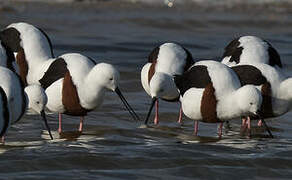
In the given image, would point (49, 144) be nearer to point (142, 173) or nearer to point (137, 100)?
point (142, 173)

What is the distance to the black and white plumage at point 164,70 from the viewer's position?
10945 millimetres

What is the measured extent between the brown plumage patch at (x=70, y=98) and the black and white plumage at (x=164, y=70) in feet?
2.93

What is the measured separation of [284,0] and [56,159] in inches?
691

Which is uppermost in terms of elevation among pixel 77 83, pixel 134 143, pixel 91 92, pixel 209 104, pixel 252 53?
pixel 252 53

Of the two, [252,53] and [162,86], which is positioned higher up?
[252,53]

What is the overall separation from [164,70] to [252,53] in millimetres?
1221

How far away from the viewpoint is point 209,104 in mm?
10117

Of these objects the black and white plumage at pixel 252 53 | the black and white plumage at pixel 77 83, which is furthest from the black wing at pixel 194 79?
the black and white plumage at pixel 252 53

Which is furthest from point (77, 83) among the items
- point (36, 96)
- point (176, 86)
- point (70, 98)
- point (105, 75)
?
point (176, 86)

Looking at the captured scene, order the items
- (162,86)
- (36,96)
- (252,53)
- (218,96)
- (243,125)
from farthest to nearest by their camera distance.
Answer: (252,53) < (243,125) < (162,86) < (218,96) < (36,96)

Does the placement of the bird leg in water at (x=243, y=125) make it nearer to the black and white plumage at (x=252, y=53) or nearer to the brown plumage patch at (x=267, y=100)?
the brown plumage patch at (x=267, y=100)

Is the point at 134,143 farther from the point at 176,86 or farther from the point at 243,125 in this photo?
the point at 243,125

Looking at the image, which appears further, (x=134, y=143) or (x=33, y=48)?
(x=33, y=48)

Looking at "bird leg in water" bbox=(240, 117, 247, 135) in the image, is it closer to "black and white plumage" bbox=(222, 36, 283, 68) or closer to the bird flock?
the bird flock
